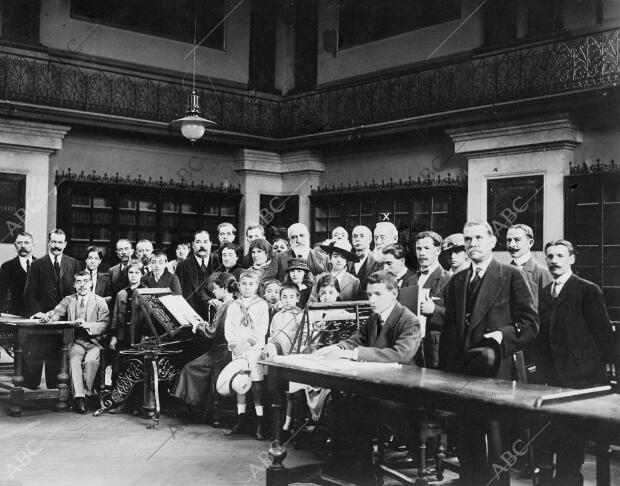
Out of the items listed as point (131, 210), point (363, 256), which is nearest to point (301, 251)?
point (363, 256)

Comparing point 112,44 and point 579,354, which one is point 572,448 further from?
A: point 112,44

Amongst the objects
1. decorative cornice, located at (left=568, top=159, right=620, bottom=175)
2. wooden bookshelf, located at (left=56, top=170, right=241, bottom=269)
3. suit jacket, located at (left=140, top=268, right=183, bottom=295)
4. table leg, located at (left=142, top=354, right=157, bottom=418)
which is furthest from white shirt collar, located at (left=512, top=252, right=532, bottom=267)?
wooden bookshelf, located at (left=56, top=170, right=241, bottom=269)

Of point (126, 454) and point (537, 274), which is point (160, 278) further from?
point (537, 274)

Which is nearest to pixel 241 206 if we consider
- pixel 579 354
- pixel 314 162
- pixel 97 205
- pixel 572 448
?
pixel 314 162

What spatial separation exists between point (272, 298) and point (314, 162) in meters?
7.69

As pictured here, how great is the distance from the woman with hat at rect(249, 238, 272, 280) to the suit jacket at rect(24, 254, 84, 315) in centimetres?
239

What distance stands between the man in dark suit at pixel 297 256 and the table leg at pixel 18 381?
2.38 meters

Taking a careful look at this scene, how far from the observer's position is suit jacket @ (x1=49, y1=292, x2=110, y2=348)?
7160mm

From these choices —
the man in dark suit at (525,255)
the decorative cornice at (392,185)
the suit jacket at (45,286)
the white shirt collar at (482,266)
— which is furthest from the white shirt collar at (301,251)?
the decorative cornice at (392,185)

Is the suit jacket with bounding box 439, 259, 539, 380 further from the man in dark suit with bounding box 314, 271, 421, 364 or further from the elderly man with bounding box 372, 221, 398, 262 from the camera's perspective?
the elderly man with bounding box 372, 221, 398, 262

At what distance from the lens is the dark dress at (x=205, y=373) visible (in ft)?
21.4

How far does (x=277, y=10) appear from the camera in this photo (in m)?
14.7

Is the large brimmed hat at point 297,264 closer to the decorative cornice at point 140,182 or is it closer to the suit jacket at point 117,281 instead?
the suit jacket at point 117,281

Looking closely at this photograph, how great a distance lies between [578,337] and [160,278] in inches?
163
